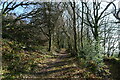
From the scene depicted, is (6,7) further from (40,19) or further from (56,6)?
(56,6)

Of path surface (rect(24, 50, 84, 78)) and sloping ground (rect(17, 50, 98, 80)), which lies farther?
path surface (rect(24, 50, 84, 78))

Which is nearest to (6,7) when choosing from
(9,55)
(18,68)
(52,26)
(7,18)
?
(7,18)

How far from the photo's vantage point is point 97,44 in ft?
33.0

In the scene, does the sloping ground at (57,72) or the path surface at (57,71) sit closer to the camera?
the sloping ground at (57,72)

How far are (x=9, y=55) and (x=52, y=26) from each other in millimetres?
9680

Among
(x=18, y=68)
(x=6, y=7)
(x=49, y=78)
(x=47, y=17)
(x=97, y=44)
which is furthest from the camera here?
(x=47, y=17)

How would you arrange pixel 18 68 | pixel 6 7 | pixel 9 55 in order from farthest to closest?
pixel 6 7
pixel 9 55
pixel 18 68

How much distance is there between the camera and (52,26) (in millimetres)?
17281

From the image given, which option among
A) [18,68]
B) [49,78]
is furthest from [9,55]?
[49,78]

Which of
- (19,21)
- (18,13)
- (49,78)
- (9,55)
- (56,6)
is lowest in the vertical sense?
(49,78)

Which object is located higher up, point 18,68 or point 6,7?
point 6,7

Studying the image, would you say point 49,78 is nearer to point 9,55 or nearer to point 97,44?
point 9,55

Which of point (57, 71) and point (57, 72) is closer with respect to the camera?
point (57, 72)

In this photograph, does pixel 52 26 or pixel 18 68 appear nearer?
pixel 18 68
